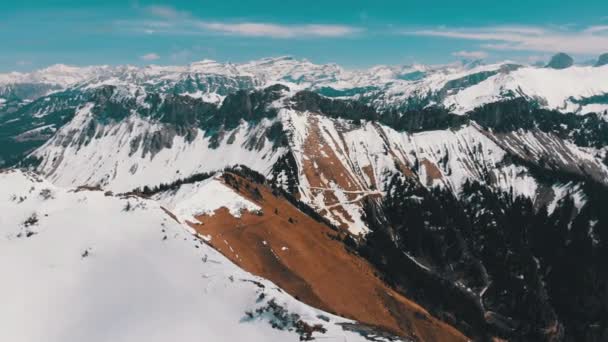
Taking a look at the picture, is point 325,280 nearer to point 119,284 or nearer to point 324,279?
point 324,279

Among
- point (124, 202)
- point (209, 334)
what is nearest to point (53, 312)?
point (209, 334)

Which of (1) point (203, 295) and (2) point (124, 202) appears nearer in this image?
(1) point (203, 295)

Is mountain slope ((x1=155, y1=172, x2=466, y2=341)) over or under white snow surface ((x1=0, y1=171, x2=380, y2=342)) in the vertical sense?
under

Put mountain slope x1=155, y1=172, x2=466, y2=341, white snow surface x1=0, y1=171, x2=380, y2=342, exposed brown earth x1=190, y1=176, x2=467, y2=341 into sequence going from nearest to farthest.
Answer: white snow surface x1=0, y1=171, x2=380, y2=342, exposed brown earth x1=190, y1=176, x2=467, y2=341, mountain slope x1=155, y1=172, x2=466, y2=341

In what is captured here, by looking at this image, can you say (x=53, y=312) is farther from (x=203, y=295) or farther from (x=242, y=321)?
(x=242, y=321)

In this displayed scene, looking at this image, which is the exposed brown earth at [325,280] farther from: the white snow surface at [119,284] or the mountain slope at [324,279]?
the white snow surface at [119,284]

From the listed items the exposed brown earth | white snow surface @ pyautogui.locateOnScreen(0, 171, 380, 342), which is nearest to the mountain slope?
the exposed brown earth

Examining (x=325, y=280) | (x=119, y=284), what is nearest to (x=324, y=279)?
(x=325, y=280)

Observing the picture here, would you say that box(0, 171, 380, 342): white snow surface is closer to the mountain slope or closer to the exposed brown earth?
the mountain slope
